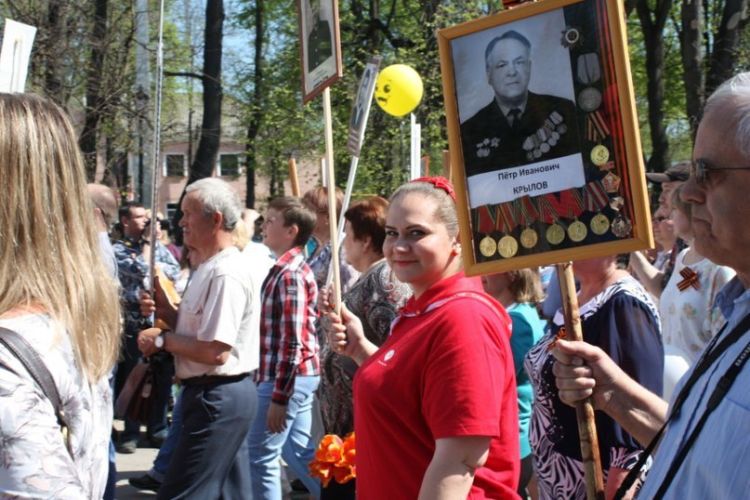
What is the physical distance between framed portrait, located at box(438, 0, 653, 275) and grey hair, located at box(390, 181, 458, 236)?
0.59 m

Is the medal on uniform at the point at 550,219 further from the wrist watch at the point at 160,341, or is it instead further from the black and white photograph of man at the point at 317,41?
the wrist watch at the point at 160,341

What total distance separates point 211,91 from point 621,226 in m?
20.6

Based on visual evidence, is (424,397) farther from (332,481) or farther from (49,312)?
(332,481)

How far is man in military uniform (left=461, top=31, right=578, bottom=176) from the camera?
2479 mm

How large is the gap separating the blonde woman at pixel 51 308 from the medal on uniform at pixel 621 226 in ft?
4.05

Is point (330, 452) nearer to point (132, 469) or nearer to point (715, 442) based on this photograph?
point (715, 442)

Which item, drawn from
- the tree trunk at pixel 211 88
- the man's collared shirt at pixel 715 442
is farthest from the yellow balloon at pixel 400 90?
the tree trunk at pixel 211 88

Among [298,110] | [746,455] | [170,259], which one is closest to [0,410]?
[746,455]

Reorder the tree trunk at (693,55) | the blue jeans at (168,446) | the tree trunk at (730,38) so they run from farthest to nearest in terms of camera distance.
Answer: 1. the tree trunk at (730,38)
2. the tree trunk at (693,55)
3. the blue jeans at (168,446)

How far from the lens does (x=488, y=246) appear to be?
2604 mm

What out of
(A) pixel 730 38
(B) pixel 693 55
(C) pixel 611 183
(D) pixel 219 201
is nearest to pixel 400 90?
(D) pixel 219 201

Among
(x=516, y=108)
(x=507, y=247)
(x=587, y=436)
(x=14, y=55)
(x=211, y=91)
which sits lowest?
(x=587, y=436)

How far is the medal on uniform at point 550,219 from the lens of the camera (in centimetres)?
248

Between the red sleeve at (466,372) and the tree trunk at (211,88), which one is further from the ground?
the tree trunk at (211,88)
